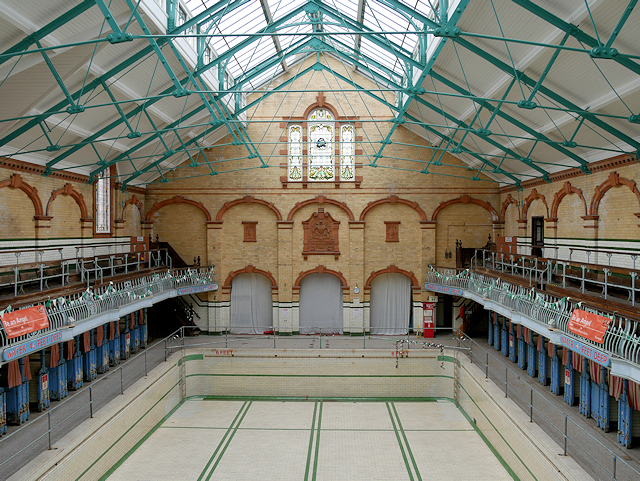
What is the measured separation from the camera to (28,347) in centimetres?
1098

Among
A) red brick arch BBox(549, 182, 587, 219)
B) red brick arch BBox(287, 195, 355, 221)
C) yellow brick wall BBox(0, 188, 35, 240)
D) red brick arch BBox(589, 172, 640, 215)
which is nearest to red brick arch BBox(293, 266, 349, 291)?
red brick arch BBox(287, 195, 355, 221)

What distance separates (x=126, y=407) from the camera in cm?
→ 1385

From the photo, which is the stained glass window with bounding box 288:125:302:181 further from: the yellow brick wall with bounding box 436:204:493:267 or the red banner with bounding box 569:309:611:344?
the red banner with bounding box 569:309:611:344

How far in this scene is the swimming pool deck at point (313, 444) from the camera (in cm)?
1288

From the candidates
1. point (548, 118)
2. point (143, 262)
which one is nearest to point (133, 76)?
point (143, 262)

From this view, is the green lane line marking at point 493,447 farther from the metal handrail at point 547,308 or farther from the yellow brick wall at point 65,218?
the yellow brick wall at point 65,218

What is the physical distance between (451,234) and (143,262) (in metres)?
14.9

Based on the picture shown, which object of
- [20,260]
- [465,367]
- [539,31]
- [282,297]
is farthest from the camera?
[282,297]

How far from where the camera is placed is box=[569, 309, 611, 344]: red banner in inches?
386

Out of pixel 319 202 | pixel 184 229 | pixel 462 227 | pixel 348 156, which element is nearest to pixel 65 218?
pixel 184 229

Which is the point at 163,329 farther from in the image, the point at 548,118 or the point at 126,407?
the point at 548,118

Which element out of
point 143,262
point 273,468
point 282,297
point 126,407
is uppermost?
point 143,262

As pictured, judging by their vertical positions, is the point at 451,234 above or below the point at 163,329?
above

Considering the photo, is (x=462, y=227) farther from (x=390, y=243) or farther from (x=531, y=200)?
(x=531, y=200)
